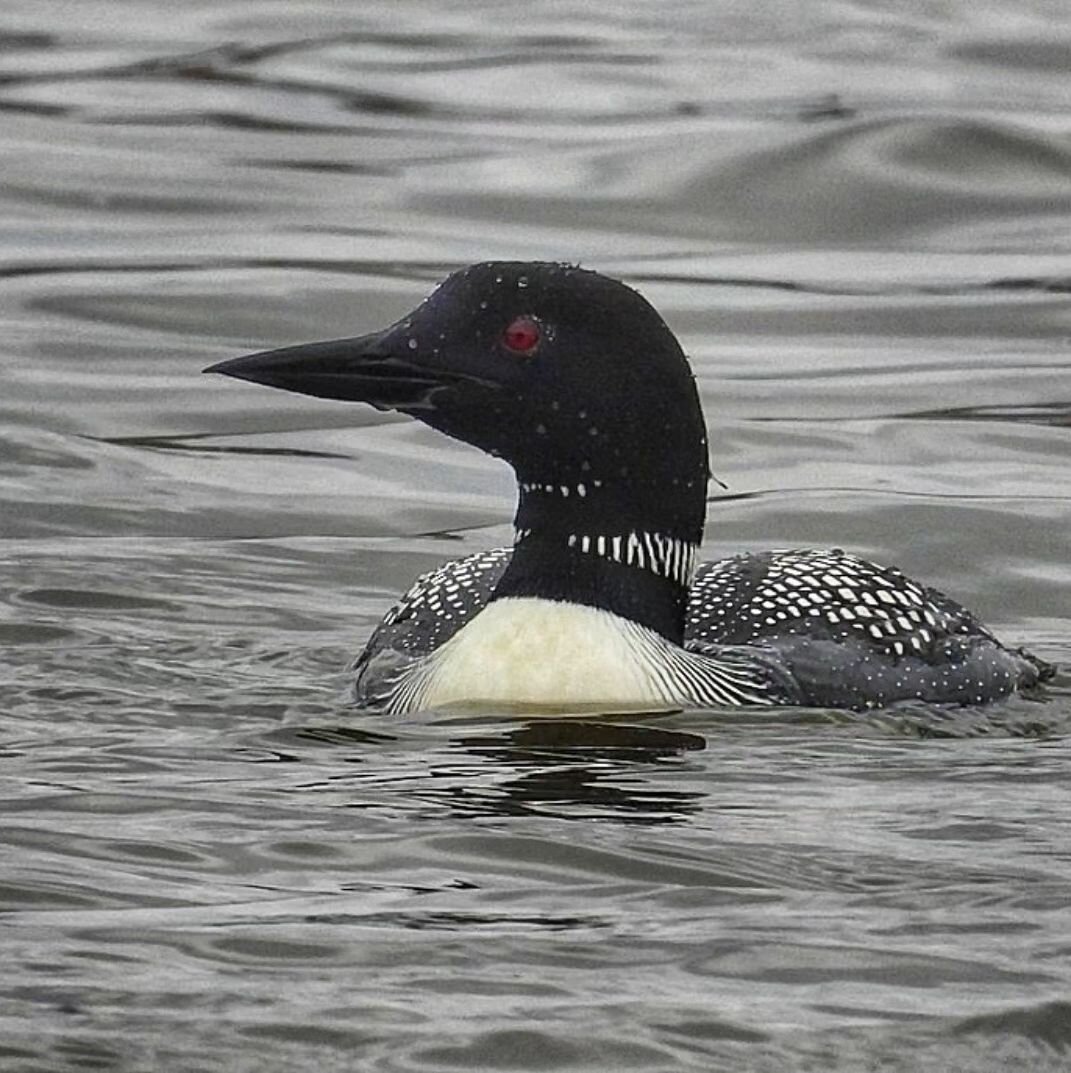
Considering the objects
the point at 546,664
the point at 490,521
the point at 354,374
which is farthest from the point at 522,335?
the point at 490,521

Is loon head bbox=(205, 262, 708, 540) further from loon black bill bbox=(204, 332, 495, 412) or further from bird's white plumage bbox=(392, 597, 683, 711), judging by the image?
bird's white plumage bbox=(392, 597, 683, 711)

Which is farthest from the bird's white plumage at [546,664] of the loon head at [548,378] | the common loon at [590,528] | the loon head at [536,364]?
the loon head at [536,364]

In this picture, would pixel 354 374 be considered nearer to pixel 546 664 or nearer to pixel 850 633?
pixel 546 664

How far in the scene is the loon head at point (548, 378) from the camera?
278 inches

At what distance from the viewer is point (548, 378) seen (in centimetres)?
710

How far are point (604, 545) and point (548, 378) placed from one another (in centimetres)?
37

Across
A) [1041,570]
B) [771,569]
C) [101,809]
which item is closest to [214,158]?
[1041,570]

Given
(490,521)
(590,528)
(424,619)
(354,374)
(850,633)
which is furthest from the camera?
(490,521)

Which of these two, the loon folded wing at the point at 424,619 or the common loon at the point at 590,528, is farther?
the loon folded wing at the point at 424,619

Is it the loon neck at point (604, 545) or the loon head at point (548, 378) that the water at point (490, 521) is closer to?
the loon neck at point (604, 545)

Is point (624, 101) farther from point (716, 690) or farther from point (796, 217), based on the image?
point (716, 690)

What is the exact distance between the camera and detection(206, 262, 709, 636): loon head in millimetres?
7066

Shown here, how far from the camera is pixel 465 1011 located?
16.5 ft

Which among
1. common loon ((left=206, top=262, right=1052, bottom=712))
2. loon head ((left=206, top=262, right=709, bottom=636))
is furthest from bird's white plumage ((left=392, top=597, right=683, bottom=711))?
loon head ((left=206, top=262, right=709, bottom=636))
